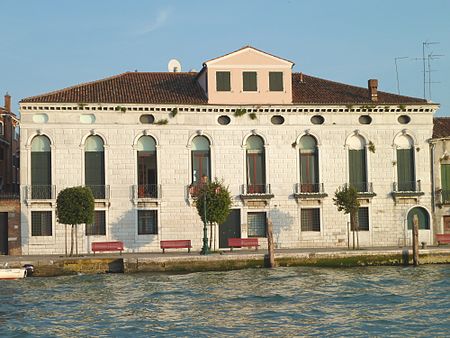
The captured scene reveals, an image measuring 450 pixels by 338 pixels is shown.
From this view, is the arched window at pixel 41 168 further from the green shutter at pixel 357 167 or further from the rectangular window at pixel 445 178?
the rectangular window at pixel 445 178

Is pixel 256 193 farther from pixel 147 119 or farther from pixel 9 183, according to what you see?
pixel 9 183

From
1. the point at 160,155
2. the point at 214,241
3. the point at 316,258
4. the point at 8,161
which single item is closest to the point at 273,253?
the point at 316,258

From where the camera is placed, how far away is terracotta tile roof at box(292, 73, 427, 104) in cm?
4031

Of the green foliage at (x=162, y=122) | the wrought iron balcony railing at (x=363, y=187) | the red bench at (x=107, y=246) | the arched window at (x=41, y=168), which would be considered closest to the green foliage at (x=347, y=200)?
the wrought iron balcony railing at (x=363, y=187)

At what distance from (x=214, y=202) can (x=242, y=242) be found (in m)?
2.61

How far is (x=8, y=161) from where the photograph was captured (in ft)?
165

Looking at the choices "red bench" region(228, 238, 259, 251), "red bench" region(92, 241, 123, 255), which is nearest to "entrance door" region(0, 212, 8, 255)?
"red bench" region(92, 241, 123, 255)

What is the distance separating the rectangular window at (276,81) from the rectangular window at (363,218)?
→ 7254 mm

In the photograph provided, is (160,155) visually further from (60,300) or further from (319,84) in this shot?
(60,300)

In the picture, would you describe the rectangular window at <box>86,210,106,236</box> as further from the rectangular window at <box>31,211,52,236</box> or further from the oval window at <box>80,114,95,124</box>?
the oval window at <box>80,114,95,124</box>

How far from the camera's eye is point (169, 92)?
132ft

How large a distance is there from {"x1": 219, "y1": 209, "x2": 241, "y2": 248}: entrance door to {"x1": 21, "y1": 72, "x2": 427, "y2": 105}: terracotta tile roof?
5.63m

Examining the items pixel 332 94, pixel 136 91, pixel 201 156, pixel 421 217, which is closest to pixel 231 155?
pixel 201 156

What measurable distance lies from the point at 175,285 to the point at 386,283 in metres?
7.58
